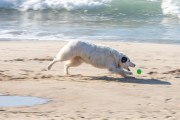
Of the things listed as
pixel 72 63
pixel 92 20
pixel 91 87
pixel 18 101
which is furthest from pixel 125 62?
pixel 92 20

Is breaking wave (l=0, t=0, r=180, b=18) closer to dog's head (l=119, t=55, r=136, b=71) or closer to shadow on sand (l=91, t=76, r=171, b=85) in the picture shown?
dog's head (l=119, t=55, r=136, b=71)

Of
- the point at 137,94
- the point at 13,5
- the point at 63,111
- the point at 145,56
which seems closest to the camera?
the point at 63,111

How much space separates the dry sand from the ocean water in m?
2.66

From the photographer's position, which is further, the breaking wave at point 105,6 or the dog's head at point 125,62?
the breaking wave at point 105,6

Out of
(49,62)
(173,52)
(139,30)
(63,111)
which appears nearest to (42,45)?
(49,62)

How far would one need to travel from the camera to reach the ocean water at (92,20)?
1575cm

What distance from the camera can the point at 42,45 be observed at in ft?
44.7

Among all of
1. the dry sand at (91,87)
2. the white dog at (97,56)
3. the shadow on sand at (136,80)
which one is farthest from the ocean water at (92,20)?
the shadow on sand at (136,80)

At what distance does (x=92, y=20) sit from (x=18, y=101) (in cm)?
1189

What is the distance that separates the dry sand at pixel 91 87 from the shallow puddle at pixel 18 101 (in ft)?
0.61

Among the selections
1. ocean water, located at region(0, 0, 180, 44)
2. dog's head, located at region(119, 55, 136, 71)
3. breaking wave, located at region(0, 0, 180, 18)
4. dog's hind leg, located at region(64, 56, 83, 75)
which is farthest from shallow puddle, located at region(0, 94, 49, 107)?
breaking wave, located at region(0, 0, 180, 18)

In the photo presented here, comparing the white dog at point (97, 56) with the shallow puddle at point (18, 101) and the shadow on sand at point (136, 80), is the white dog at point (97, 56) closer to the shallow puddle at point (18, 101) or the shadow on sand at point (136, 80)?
the shadow on sand at point (136, 80)

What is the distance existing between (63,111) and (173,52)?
5808mm

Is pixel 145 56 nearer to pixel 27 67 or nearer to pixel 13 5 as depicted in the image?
pixel 27 67
